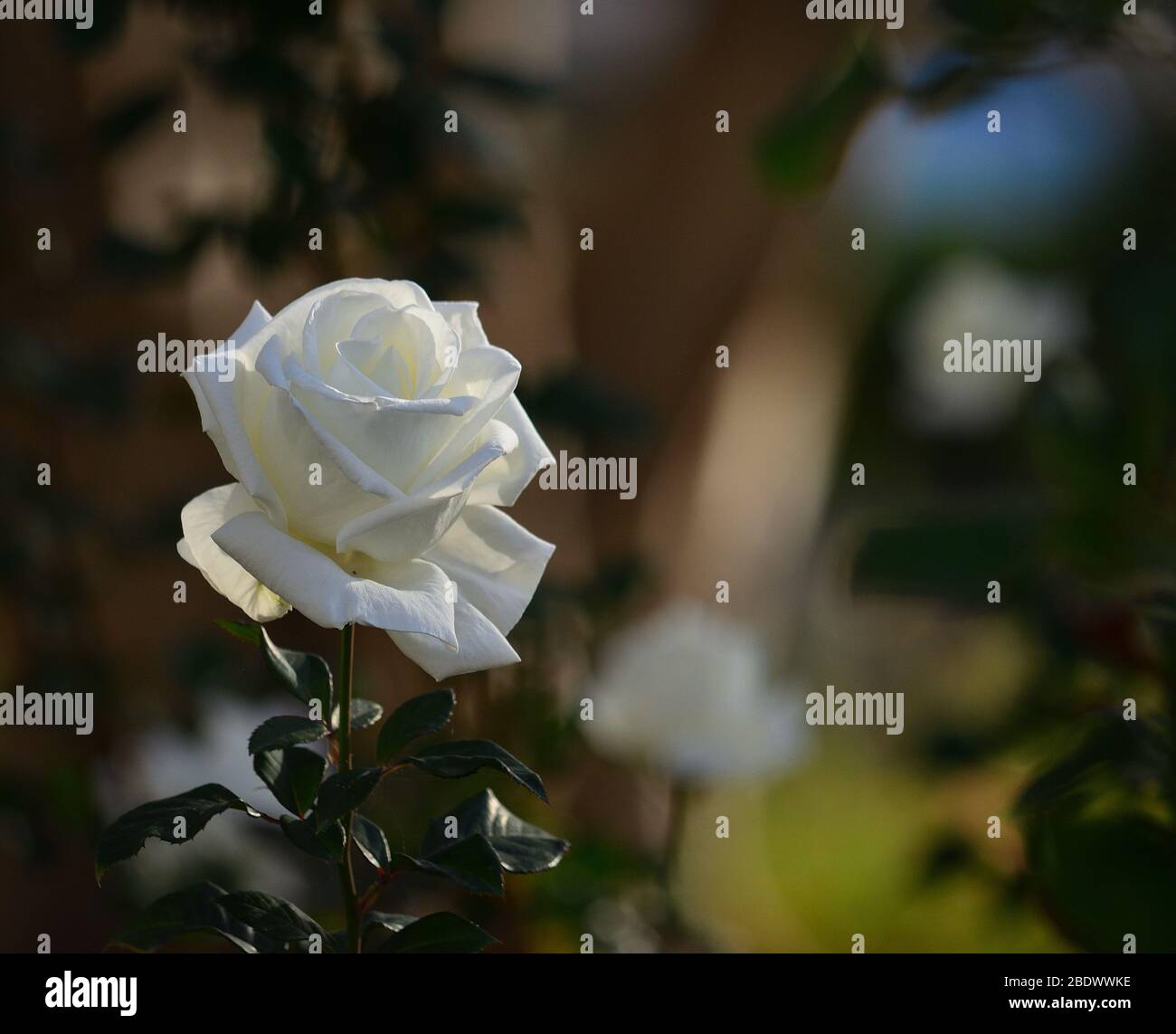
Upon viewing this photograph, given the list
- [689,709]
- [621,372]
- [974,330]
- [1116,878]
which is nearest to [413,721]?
A: [1116,878]

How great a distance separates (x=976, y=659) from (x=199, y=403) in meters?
2.81

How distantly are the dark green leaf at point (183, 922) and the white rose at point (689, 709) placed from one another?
81cm

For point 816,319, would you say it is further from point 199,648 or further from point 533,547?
point 533,547

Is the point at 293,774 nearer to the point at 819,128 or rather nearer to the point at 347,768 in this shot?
the point at 347,768

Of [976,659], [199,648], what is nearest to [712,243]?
[199,648]

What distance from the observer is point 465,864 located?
299mm

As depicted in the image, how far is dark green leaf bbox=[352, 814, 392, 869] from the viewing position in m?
0.31

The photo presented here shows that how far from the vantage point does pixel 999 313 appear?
179 cm

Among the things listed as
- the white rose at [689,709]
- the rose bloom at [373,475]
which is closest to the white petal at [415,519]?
the rose bloom at [373,475]

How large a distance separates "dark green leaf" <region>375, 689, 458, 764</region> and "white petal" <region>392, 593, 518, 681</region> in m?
0.03

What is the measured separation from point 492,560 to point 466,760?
57 mm

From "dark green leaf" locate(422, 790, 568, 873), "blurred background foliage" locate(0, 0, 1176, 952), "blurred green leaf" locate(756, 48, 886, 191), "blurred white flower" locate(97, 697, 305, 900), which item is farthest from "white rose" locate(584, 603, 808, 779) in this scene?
"dark green leaf" locate(422, 790, 568, 873)

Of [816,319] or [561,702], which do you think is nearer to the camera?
[561,702]
